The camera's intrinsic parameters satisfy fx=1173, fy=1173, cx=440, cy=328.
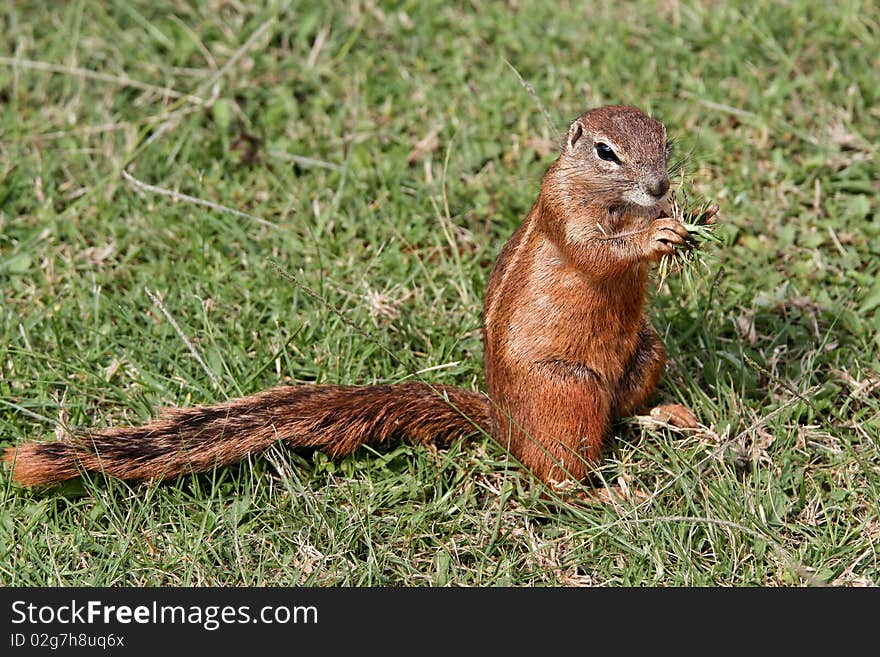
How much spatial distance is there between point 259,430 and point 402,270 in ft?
3.90

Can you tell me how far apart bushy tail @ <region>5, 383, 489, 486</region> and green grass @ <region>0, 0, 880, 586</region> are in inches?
4.4

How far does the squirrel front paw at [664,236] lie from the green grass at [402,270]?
67 centimetres

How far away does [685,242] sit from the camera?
3.59 metres

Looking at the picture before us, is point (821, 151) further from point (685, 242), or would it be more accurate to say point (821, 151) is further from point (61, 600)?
point (61, 600)

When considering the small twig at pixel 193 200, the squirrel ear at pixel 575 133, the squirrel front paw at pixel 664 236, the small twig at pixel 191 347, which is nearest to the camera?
the squirrel front paw at pixel 664 236

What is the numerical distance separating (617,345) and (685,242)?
0.52m

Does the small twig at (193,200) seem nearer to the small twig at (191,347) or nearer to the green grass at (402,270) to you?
the green grass at (402,270)

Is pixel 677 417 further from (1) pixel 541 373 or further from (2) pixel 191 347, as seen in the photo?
(2) pixel 191 347

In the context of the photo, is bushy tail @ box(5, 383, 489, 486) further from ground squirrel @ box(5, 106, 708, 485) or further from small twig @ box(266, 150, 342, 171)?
small twig @ box(266, 150, 342, 171)

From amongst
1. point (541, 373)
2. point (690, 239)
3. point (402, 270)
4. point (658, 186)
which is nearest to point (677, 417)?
point (541, 373)

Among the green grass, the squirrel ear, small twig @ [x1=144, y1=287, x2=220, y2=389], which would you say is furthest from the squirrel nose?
small twig @ [x1=144, y1=287, x2=220, y2=389]

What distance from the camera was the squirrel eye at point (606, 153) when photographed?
371 cm

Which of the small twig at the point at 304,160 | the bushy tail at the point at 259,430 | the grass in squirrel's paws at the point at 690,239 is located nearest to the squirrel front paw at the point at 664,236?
the grass in squirrel's paws at the point at 690,239

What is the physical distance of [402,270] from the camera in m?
4.86
